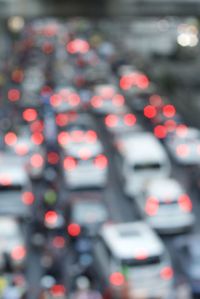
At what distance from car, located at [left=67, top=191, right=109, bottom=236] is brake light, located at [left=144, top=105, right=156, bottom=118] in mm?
16525

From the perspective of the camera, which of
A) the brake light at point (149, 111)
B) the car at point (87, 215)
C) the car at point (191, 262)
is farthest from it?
the brake light at point (149, 111)

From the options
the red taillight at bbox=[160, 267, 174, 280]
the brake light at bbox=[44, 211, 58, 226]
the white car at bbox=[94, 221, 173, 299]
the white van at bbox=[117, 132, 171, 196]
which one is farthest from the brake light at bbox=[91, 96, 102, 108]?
the red taillight at bbox=[160, 267, 174, 280]

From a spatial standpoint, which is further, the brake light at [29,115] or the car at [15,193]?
the brake light at [29,115]

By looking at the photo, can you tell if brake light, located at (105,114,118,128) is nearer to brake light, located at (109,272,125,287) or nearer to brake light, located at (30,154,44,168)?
brake light, located at (30,154,44,168)

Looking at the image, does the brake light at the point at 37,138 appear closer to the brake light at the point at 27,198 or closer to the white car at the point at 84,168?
the white car at the point at 84,168

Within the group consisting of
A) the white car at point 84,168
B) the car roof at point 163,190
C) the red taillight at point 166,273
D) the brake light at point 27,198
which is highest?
the white car at point 84,168

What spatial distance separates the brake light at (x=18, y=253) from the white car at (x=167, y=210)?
4.11 m

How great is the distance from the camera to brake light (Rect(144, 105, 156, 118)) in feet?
134

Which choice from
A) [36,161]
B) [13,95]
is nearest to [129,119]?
[36,161]

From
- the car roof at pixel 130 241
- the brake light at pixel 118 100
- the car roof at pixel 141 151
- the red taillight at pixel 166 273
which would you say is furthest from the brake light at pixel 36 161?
the brake light at pixel 118 100

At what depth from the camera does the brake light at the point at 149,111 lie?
4078cm

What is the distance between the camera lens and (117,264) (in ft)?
66.3

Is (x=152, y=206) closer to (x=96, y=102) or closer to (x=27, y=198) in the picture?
(x=27, y=198)

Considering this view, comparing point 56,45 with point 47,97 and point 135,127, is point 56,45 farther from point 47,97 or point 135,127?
point 135,127
